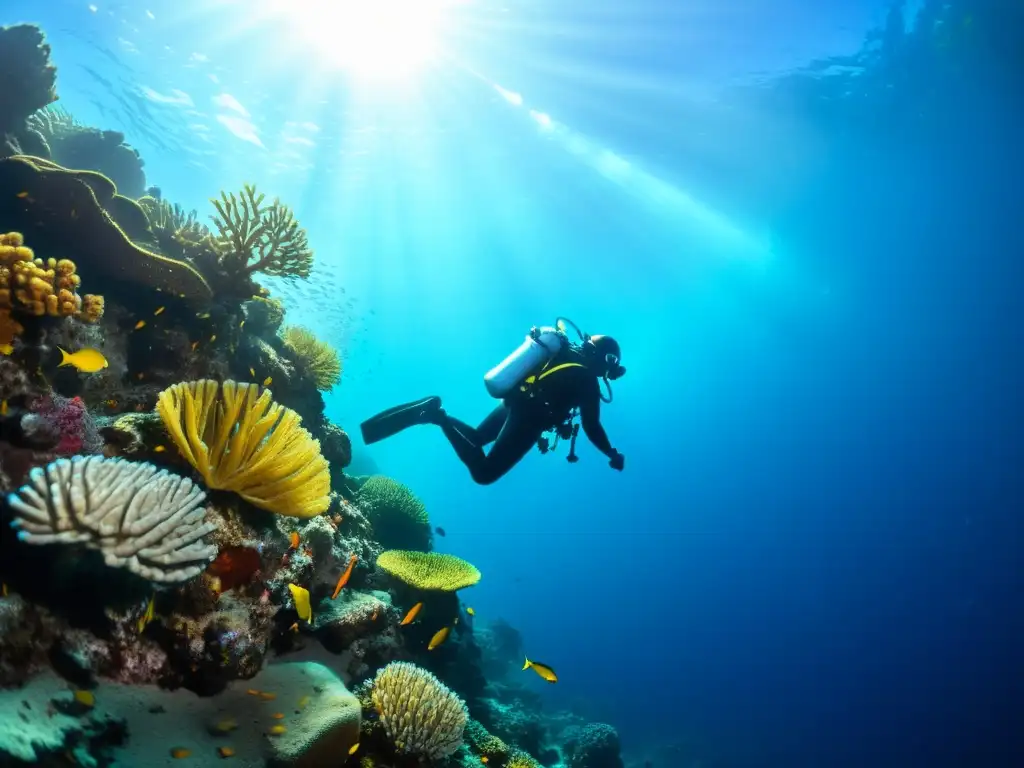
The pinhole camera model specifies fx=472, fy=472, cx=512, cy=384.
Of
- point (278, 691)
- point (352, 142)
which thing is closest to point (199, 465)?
point (278, 691)

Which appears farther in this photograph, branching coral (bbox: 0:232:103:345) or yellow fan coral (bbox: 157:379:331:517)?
branching coral (bbox: 0:232:103:345)

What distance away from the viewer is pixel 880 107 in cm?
2805

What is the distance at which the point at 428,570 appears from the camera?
6117mm

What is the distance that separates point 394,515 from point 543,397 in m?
3.44

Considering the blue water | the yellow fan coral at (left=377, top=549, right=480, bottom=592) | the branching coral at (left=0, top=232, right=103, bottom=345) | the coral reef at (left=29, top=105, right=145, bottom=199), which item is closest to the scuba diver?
the yellow fan coral at (left=377, top=549, right=480, bottom=592)

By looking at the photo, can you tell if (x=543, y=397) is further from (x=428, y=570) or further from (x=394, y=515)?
(x=394, y=515)

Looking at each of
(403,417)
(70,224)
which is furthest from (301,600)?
(403,417)

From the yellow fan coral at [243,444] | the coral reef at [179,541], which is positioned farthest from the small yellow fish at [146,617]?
the yellow fan coral at [243,444]

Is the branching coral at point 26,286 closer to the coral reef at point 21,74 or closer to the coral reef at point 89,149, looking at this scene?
the coral reef at point 21,74

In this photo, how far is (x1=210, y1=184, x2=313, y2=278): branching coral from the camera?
588 cm

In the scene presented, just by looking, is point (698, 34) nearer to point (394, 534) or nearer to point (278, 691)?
point (394, 534)

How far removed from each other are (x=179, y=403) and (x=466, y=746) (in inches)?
189

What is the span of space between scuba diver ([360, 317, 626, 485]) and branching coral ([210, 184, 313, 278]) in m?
2.80

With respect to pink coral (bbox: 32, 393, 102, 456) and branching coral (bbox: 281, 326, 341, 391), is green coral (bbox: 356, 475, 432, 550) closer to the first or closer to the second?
branching coral (bbox: 281, 326, 341, 391)
